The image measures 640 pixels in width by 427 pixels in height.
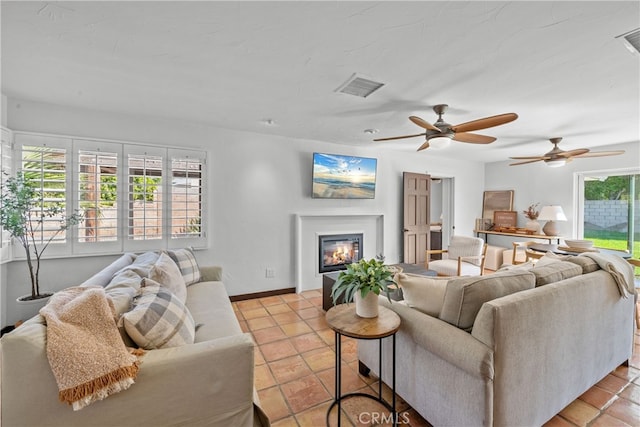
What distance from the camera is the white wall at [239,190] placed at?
2816 mm

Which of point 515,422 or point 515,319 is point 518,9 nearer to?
point 515,319

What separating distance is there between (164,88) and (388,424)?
3026mm

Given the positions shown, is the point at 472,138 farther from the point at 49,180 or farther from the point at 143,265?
the point at 49,180

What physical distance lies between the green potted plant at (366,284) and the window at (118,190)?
246 cm

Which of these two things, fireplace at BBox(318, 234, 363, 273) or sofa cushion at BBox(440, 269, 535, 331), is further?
fireplace at BBox(318, 234, 363, 273)

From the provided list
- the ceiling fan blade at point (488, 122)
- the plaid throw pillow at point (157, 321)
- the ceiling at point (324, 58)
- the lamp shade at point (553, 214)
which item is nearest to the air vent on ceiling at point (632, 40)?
the ceiling at point (324, 58)

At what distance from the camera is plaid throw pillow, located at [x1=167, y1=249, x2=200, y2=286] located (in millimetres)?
2703

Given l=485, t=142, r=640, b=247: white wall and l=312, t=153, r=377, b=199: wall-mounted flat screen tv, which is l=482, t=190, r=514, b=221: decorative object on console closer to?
l=485, t=142, r=640, b=247: white wall

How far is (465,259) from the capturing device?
13.4 ft

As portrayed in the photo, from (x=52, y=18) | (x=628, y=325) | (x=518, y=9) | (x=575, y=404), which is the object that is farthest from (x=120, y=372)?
(x=628, y=325)

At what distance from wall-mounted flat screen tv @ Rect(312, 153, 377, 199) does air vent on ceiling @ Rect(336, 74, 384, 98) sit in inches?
66.1

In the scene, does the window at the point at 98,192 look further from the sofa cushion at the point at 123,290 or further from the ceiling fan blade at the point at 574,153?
the ceiling fan blade at the point at 574,153

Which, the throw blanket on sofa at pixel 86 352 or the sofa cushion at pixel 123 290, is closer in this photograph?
the throw blanket on sofa at pixel 86 352

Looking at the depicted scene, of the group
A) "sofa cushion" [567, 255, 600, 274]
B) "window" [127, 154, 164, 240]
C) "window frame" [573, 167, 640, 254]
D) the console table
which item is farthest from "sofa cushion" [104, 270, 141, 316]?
"window frame" [573, 167, 640, 254]
